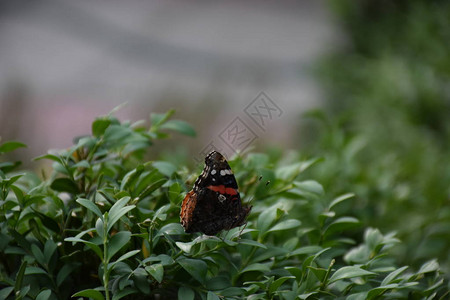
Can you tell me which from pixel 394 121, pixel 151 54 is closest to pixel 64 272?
pixel 394 121

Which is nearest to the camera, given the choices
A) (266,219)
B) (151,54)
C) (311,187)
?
(266,219)

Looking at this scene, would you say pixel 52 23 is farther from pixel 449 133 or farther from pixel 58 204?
pixel 58 204

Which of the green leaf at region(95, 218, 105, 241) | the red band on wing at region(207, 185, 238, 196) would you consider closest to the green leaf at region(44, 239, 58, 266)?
the green leaf at region(95, 218, 105, 241)

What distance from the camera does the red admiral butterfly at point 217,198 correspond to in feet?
3.51

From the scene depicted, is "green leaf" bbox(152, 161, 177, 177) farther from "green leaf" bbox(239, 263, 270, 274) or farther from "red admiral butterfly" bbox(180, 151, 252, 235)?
"green leaf" bbox(239, 263, 270, 274)

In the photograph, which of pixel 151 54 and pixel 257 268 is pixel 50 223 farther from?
pixel 151 54

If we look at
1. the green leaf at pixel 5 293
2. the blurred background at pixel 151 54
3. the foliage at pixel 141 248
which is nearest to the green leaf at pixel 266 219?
the foliage at pixel 141 248

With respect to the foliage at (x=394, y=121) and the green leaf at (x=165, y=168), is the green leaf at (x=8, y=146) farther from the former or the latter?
the foliage at (x=394, y=121)

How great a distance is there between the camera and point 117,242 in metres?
0.92

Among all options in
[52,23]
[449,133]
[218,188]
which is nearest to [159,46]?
[52,23]

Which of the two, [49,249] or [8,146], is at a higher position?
[8,146]

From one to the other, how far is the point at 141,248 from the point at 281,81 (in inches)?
248

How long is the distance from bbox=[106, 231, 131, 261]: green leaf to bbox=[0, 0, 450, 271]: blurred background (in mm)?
637

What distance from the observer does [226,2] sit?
9328 millimetres
